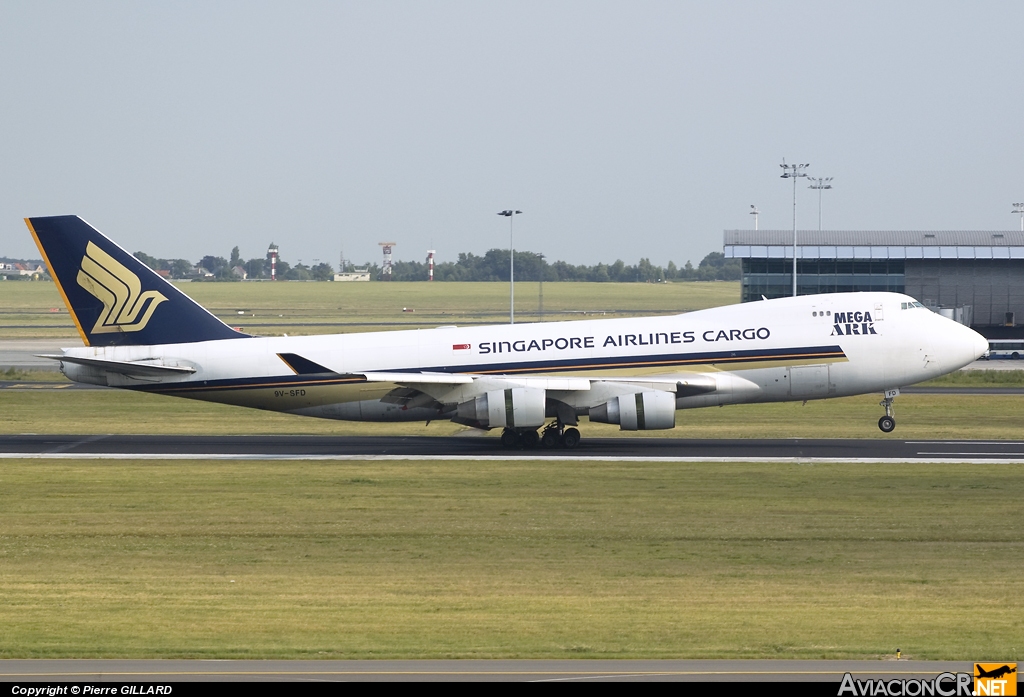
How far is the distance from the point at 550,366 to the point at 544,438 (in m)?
2.56

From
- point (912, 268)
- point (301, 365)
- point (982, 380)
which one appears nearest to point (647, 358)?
point (301, 365)

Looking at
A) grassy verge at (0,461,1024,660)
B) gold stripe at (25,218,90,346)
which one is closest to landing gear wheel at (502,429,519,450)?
grassy verge at (0,461,1024,660)

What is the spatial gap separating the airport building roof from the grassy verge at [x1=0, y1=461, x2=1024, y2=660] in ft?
221

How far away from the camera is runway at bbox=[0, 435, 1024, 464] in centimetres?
3722

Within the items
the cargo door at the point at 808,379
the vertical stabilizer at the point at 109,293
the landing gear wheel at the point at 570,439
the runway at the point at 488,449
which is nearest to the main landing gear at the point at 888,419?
the runway at the point at 488,449

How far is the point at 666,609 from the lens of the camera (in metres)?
18.5

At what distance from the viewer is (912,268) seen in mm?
97438

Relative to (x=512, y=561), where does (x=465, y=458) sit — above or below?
below

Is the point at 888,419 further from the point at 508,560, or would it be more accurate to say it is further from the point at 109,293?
the point at 109,293

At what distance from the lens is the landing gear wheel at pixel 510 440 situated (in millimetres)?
40750

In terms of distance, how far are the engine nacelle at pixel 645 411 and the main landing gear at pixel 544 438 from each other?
8.79 ft

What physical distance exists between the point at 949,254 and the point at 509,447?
67.7 m

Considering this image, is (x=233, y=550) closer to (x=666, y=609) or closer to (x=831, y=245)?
(x=666, y=609)

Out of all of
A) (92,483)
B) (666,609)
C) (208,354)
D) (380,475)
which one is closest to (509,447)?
(380,475)
